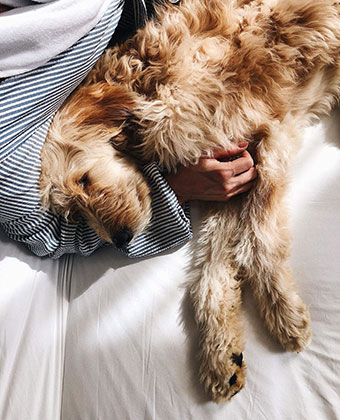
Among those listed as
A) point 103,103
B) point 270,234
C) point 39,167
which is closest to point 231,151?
point 270,234

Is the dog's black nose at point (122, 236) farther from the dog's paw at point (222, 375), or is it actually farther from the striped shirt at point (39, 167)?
the dog's paw at point (222, 375)

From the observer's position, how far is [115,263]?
1403mm

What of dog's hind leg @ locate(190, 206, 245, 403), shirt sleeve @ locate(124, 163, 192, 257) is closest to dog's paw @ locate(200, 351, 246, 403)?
dog's hind leg @ locate(190, 206, 245, 403)

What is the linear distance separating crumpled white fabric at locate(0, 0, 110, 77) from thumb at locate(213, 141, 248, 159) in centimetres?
52

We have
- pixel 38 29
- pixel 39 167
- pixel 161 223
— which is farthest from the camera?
pixel 161 223

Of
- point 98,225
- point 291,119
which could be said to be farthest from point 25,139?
point 291,119

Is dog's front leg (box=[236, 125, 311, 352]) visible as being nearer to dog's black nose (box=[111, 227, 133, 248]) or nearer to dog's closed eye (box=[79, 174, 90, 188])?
dog's black nose (box=[111, 227, 133, 248])

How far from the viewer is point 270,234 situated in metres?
1.26

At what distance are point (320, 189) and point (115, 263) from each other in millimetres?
695

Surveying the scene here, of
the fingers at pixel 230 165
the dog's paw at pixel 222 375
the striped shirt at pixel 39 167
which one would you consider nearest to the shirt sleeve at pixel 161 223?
the striped shirt at pixel 39 167

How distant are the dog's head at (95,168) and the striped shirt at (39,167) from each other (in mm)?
41

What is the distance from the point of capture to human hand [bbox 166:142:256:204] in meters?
1.28

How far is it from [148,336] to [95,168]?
1.74ft

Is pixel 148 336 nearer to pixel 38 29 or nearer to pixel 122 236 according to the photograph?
pixel 122 236
